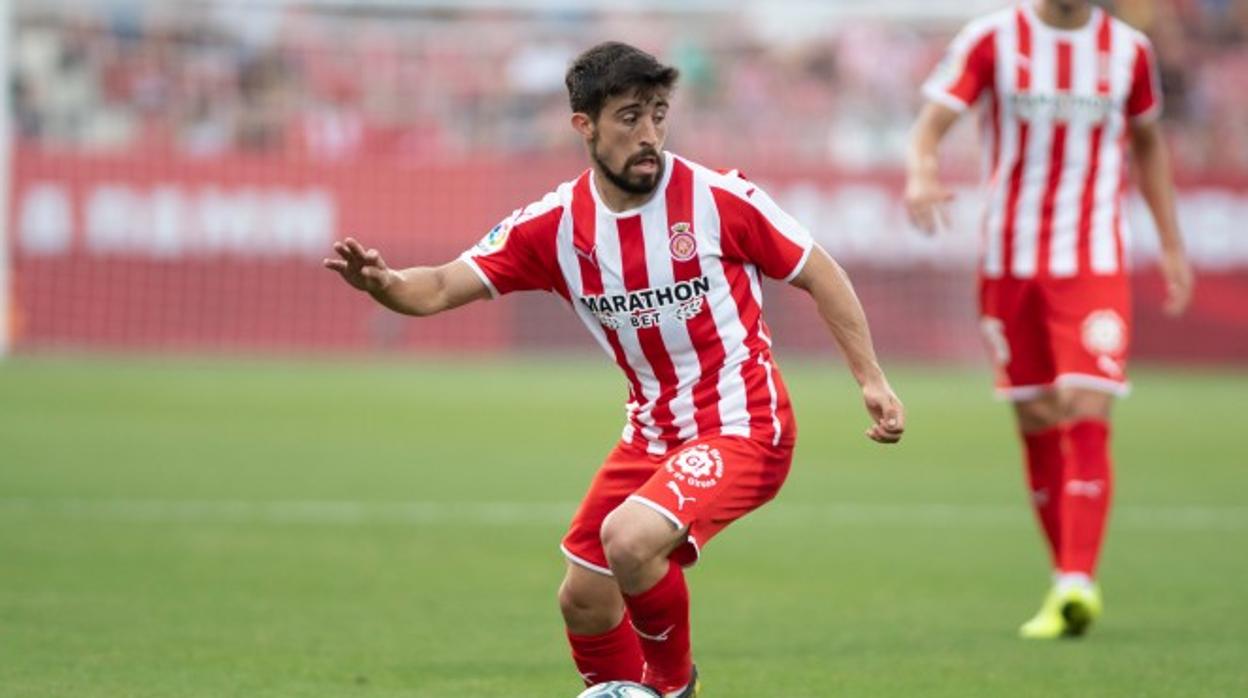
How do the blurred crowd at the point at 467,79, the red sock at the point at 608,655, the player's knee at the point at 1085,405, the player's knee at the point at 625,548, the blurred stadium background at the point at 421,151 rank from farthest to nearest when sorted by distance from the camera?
the blurred crowd at the point at 467,79, the blurred stadium background at the point at 421,151, the player's knee at the point at 1085,405, the red sock at the point at 608,655, the player's knee at the point at 625,548

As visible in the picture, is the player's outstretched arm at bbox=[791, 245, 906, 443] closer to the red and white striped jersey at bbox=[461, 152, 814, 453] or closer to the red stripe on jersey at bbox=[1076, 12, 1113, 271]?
A: the red and white striped jersey at bbox=[461, 152, 814, 453]

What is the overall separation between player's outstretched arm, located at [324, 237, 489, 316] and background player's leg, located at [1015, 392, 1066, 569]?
125 inches

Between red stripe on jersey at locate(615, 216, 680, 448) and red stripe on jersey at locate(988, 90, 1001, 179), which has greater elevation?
red stripe on jersey at locate(988, 90, 1001, 179)

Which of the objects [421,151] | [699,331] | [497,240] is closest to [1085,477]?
[699,331]

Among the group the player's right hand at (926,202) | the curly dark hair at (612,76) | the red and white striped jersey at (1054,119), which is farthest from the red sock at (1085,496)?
the curly dark hair at (612,76)

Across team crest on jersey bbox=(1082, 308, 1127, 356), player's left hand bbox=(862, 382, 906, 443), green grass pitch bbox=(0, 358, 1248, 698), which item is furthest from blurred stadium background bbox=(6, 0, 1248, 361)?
player's left hand bbox=(862, 382, 906, 443)

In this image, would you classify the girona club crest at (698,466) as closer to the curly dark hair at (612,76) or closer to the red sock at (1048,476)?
the curly dark hair at (612,76)

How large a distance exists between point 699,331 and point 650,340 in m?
0.14

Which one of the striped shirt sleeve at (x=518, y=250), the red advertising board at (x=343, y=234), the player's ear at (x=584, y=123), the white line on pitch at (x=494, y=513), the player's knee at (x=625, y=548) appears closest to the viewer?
the player's knee at (x=625, y=548)

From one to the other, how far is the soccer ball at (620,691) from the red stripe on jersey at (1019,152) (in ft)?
11.5

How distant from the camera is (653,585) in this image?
607 cm

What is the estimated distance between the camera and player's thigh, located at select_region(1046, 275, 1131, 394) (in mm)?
8773

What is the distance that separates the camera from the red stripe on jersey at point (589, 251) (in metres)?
6.47

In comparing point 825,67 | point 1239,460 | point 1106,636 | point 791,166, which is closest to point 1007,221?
point 1106,636
